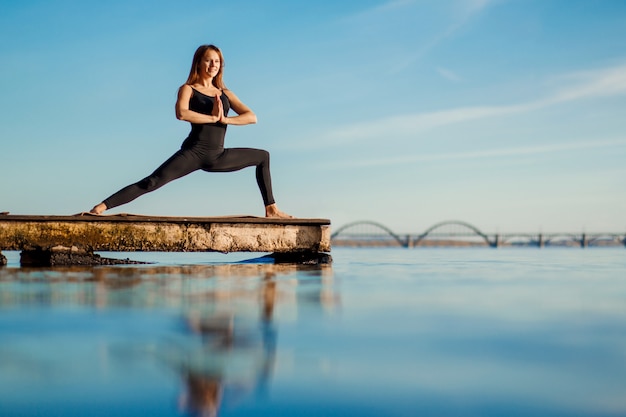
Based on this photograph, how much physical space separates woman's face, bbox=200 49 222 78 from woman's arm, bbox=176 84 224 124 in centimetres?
31

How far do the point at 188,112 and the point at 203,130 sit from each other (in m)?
0.30

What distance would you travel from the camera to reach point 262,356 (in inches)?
87.4

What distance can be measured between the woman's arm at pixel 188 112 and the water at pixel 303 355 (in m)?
3.92

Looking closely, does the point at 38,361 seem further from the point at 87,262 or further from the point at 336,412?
the point at 87,262

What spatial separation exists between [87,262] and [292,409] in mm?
6993

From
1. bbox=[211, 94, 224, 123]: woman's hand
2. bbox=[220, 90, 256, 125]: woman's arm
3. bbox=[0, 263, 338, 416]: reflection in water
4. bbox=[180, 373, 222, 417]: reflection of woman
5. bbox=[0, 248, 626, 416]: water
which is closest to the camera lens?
bbox=[180, 373, 222, 417]: reflection of woman

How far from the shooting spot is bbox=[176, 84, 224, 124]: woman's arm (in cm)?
794

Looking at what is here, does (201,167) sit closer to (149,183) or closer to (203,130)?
→ (203,130)

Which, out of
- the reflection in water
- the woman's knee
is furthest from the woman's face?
the reflection in water

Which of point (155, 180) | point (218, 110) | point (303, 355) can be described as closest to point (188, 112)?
point (218, 110)

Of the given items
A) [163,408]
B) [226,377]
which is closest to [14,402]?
[163,408]

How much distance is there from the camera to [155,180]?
7.93m

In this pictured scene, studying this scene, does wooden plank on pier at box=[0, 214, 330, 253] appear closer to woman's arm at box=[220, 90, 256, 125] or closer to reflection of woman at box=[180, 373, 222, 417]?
woman's arm at box=[220, 90, 256, 125]

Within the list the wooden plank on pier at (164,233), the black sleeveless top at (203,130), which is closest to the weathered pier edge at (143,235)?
the wooden plank on pier at (164,233)
